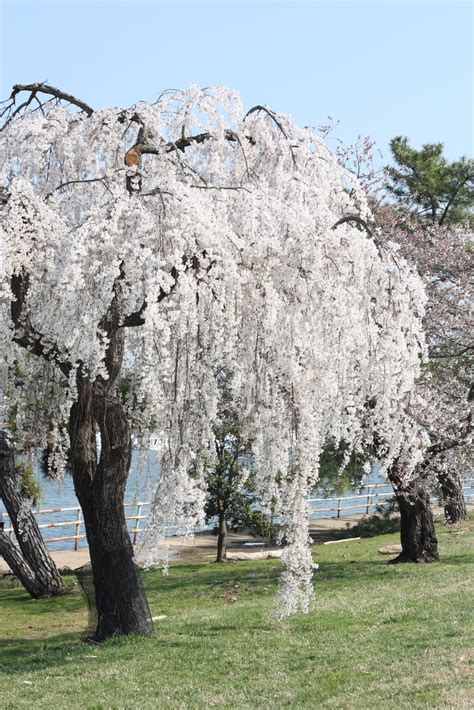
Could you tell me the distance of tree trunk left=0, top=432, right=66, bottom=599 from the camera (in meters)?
13.9

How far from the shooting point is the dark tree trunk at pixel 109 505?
8.99 metres

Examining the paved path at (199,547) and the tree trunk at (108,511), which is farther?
the paved path at (199,547)

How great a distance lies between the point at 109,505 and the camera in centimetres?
910

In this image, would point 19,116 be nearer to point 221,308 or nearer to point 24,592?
point 221,308

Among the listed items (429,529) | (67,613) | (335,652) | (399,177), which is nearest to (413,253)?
(429,529)

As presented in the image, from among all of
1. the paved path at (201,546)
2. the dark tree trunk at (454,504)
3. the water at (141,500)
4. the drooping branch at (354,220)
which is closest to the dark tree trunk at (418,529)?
the water at (141,500)

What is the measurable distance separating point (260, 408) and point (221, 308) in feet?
3.72

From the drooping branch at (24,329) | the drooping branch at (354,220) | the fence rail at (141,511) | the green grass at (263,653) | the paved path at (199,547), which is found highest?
the drooping branch at (354,220)

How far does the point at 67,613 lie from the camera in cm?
1284

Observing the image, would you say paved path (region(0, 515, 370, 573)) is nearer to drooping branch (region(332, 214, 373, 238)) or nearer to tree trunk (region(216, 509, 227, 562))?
tree trunk (region(216, 509, 227, 562))

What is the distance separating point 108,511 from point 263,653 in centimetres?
211

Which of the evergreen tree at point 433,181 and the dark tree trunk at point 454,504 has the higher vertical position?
the evergreen tree at point 433,181

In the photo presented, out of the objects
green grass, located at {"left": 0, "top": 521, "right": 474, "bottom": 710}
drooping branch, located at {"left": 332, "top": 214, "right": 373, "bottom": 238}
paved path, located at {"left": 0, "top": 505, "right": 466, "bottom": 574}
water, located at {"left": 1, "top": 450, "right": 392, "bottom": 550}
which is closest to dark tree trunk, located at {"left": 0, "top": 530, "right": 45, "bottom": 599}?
green grass, located at {"left": 0, "top": 521, "right": 474, "bottom": 710}

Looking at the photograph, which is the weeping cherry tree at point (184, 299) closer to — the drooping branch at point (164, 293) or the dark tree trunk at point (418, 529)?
the drooping branch at point (164, 293)
